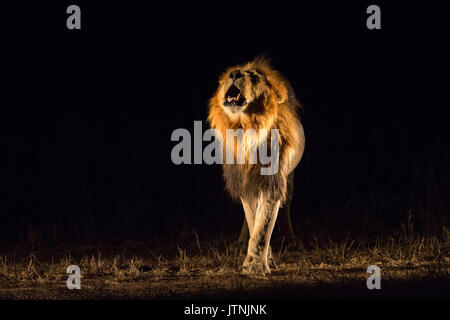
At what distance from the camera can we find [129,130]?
12656mm

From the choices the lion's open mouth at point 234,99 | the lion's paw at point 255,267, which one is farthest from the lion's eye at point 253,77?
the lion's paw at point 255,267

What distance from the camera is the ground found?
5645 millimetres

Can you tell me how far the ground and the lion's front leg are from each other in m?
0.11

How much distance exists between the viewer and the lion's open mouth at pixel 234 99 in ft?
21.2

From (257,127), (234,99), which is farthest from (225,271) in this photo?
Result: (234,99)

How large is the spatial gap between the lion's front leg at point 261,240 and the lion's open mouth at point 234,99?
0.83 metres

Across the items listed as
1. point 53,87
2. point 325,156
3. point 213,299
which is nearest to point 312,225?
point 325,156

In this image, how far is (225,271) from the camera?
6.58 metres

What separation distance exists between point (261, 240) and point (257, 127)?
0.93 metres

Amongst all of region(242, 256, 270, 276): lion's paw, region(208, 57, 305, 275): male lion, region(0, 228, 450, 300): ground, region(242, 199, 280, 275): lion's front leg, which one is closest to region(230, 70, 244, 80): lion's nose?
region(208, 57, 305, 275): male lion

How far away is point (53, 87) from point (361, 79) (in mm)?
5685

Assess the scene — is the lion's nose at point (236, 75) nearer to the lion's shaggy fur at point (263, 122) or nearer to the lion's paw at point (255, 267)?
the lion's shaggy fur at point (263, 122)

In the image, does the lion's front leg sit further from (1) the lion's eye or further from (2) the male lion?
(1) the lion's eye

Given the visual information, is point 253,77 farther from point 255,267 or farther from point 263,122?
point 255,267
